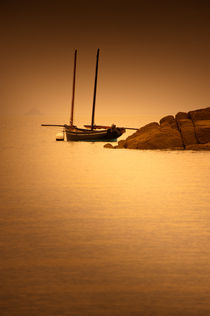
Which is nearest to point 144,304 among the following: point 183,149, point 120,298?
point 120,298

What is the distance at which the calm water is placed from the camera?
4.74 m

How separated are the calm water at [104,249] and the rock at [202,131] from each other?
14.8 meters

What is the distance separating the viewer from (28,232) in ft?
25.9

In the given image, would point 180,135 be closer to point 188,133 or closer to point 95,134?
point 188,133

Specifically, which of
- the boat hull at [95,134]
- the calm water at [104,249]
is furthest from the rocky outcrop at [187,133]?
the calm water at [104,249]

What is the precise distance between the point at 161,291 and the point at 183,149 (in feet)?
82.7

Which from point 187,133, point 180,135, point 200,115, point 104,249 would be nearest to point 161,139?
point 180,135

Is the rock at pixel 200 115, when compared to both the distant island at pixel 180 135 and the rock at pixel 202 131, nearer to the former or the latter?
the distant island at pixel 180 135

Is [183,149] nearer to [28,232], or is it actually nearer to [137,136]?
[137,136]

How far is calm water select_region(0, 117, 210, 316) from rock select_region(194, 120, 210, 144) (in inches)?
581

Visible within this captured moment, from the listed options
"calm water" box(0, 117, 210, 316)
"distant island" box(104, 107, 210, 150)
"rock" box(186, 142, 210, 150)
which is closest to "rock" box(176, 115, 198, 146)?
"distant island" box(104, 107, 210, 150)

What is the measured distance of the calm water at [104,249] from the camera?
15.5 ft

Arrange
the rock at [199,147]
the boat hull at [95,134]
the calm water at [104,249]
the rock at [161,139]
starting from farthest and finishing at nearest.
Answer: the boat hull at [95,134]
the rock at [161,139]
the rock at [199,147]
the calm water at [104,249]

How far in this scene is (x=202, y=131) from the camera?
29156 millimetres
